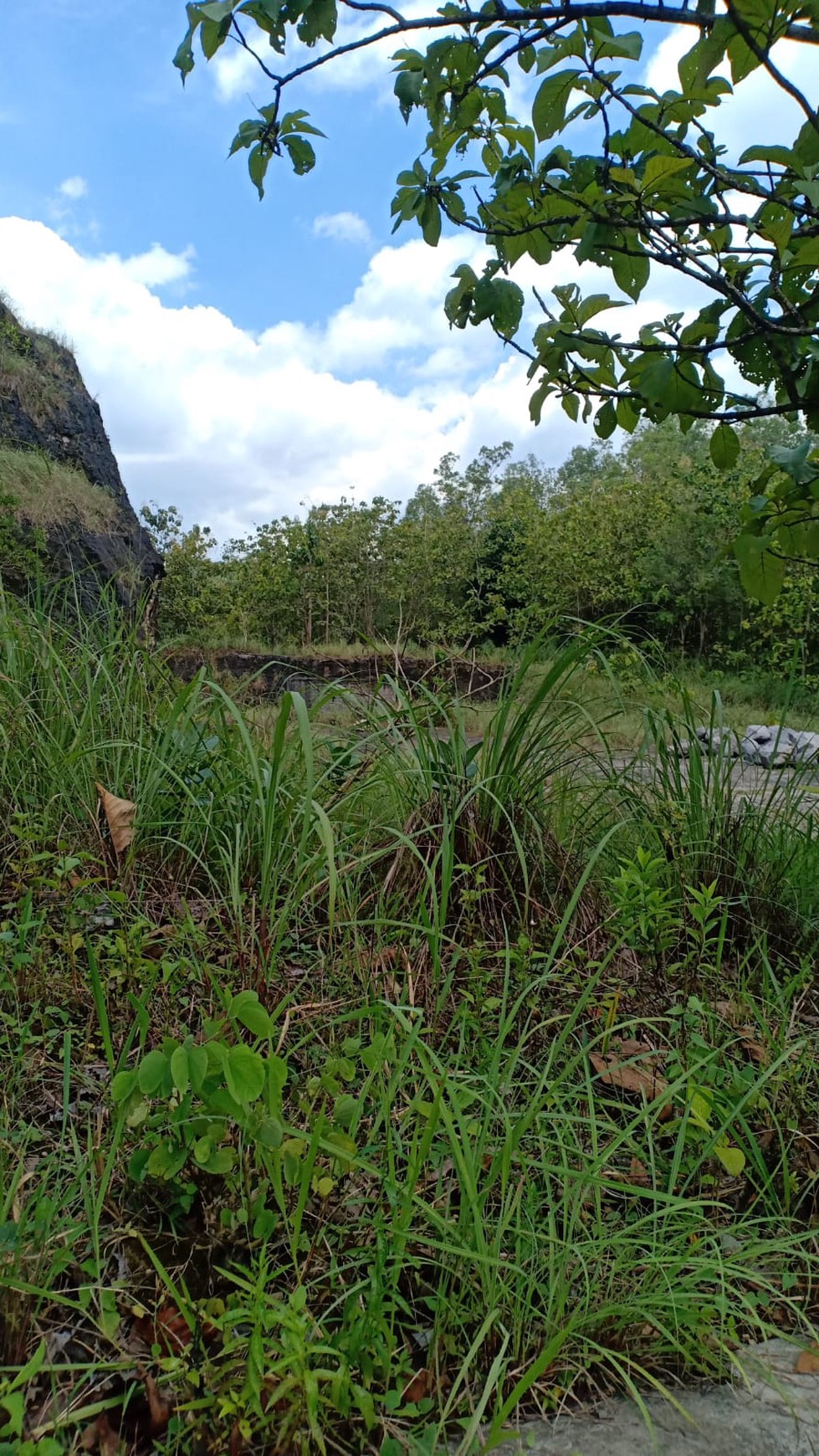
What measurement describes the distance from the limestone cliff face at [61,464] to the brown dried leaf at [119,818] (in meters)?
A: 6.50

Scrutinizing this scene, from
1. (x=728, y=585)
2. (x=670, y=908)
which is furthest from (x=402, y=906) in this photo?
(x=728, y=585)

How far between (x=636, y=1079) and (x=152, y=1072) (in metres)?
0.89

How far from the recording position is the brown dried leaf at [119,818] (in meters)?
1.93

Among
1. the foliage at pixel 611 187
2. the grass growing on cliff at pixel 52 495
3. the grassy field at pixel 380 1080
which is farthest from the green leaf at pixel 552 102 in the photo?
the grass growing on cliff at pixel 52 495

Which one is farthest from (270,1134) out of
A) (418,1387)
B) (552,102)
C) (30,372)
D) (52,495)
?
(30,372)

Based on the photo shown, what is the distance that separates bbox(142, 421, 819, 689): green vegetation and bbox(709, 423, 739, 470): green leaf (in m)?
8.83

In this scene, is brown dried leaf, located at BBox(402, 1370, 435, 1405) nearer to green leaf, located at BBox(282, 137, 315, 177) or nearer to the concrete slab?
the concrete slab

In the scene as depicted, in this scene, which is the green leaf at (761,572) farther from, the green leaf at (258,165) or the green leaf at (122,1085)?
the green leaf at (122,1085)

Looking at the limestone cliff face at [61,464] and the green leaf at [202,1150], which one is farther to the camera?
the limestone cliff face at [61,464]

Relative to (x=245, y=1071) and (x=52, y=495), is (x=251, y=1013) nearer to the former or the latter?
(x=245, y=1071)

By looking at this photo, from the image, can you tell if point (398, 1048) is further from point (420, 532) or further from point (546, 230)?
point (420, 532)

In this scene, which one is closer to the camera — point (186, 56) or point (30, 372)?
point (186, 56)

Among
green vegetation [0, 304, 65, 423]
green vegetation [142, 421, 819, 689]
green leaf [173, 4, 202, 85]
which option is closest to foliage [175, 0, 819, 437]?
green leaf [173, 4, 202, 85]

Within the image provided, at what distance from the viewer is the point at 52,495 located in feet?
31.3
